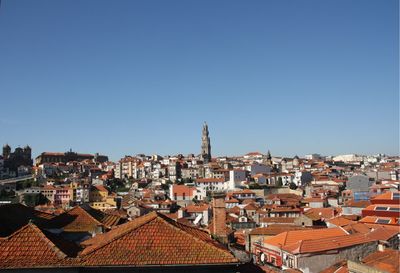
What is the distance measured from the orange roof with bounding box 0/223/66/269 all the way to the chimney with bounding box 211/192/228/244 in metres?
4.95

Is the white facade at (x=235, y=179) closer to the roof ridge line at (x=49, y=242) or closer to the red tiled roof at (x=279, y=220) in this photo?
the red tiled roof at (x=279, y=220)

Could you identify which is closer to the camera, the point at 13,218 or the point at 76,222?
the point at 13,218

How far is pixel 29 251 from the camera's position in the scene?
33.2ft

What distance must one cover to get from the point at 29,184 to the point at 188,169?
41.5 meters

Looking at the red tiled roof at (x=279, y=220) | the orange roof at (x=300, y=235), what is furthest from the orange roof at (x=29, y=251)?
the red tiled roof at (x=279, y=220)

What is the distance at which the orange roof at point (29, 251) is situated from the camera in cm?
978

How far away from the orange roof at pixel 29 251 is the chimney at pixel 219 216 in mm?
4946

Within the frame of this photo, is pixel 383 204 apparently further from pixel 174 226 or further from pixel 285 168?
pixel 285 168

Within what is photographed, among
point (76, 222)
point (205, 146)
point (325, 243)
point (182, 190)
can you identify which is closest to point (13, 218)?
point (76, 222)

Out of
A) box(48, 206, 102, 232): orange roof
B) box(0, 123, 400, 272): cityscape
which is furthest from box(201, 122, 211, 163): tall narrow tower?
box(48, 206, 102, 232): orange roof

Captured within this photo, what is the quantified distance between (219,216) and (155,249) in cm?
359

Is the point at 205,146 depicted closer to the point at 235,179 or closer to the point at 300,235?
the point at 235,179

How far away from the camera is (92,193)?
85.7 m

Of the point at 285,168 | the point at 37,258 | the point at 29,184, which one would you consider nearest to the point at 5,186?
the point at 29,184
